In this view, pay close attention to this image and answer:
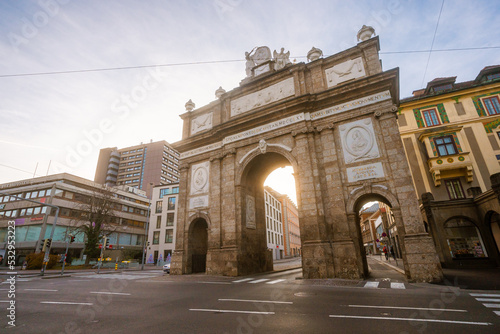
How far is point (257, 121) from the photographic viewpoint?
1878cm

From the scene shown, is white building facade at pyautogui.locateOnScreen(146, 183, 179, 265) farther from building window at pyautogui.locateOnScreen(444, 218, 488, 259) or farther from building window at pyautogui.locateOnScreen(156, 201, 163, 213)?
building window at pyautogui.locateOnScreen(444, 218, 488, 259)

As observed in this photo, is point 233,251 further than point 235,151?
No

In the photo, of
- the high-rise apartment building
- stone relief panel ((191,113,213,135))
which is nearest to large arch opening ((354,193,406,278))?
stone relief panel ((191,113,213,135))

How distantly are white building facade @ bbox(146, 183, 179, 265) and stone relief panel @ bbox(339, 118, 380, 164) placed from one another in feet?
130

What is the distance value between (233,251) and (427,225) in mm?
16794

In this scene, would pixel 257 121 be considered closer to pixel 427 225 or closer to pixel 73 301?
pixel 73 301

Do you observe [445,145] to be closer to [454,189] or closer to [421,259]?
[454,189]

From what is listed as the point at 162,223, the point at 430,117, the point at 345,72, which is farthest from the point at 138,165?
the point at 430,117

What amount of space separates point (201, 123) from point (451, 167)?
75.5 ft

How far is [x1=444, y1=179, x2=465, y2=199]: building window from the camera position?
21688 millimetres

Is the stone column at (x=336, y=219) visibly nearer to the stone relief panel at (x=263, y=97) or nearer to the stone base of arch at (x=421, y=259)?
the stone base of arch at (x=421, y=259)

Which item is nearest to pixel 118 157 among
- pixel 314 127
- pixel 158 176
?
pixel 158 176

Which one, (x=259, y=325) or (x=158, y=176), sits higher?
(x=158, y=176)

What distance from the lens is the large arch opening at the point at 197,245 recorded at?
19422 millimetres
